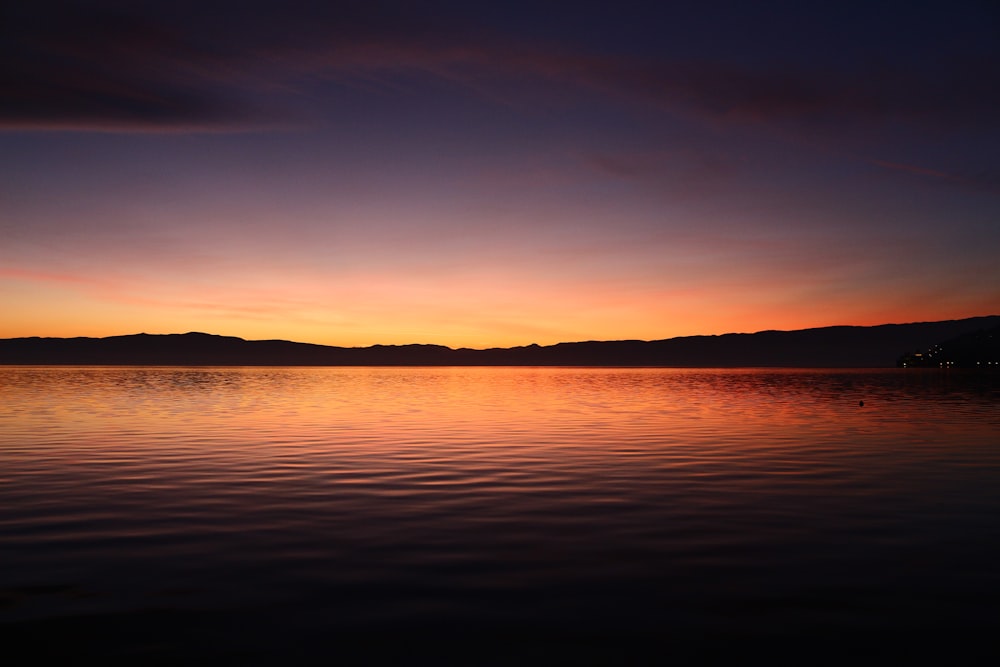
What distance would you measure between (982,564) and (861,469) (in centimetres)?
1233

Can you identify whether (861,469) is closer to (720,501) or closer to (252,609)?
(720,501)

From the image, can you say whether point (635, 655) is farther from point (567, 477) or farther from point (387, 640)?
point (567, 477)

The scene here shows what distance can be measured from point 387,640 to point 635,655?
3063mm

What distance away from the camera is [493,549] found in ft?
46.0

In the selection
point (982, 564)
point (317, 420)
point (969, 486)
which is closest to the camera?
point (982, 564)

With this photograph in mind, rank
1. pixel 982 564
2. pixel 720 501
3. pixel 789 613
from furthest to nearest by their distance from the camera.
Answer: pixel 720 501
pixel 982 564
pixel 789 613

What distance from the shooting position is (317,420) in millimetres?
44875

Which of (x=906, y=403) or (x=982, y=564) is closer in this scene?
(x=982, y=564)

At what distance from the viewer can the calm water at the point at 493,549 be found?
9.60 metres

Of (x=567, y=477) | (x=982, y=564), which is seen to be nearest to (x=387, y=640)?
(x=982, y=564)

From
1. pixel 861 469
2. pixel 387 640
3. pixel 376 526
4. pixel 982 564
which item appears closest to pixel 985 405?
pixel 861 469

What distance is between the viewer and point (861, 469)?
81.1 ft

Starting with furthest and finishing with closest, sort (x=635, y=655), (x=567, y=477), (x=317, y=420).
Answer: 1. (x=317, y=420)
2. (x=567, y=477)
3. (x=635, y=655)

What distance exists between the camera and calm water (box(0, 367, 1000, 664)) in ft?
31.5
